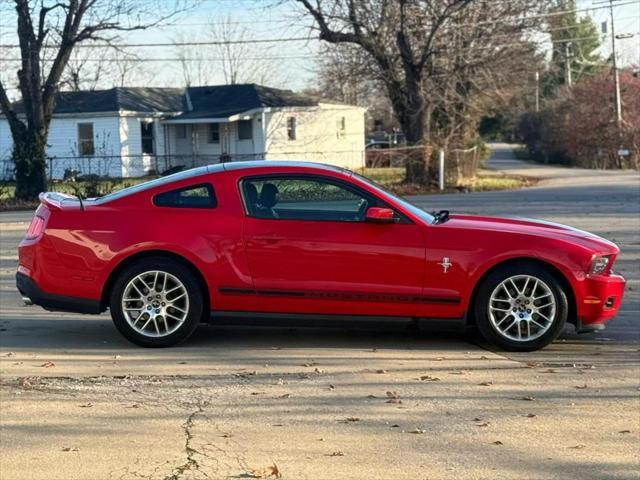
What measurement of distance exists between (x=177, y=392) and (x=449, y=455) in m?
2.10

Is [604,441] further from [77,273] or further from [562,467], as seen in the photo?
[77,273]

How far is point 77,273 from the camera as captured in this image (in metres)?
6.99

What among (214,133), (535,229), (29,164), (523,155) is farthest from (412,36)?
(523,155)

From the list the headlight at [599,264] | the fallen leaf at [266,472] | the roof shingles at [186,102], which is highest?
the roof shingles at [186,102]

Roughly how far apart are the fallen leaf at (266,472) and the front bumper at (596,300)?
3.51m

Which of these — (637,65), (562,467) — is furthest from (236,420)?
(637,65)

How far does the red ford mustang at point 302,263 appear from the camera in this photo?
22.5ft

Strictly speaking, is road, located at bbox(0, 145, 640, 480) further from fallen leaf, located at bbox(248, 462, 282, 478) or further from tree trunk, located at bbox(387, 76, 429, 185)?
tree trunk, located at bbox(387, 76, 429, 185)

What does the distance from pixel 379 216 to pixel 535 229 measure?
4.45 ft

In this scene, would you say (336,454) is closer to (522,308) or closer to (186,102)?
(522,308)

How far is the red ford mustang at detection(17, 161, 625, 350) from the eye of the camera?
6844mm

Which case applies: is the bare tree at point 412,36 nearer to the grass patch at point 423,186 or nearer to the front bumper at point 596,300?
the grass patch at point 423,186

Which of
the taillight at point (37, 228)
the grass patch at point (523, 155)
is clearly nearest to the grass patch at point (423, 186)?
the taillight at point (37, 228)

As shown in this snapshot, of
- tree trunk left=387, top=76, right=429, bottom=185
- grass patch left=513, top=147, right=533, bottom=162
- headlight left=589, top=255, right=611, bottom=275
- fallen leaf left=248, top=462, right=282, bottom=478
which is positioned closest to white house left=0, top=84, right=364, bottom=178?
tree trunk left=387, top=76, right=429, bottom=185
